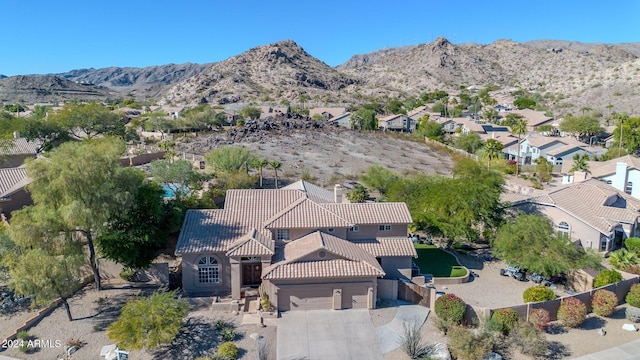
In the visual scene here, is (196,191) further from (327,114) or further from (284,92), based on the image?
(284,92)

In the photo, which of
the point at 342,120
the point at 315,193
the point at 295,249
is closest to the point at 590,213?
the point at 315,193

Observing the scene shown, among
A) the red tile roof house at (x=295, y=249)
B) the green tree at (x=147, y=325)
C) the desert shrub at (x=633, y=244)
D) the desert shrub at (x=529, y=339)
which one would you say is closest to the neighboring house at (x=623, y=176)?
the desert shrub at (x=633, y=244)

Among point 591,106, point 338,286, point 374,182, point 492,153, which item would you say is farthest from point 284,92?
point 338,286

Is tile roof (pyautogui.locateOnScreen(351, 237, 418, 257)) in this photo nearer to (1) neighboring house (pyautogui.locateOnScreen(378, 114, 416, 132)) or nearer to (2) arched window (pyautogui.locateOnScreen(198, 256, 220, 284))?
(2) arched window (pyautogui.locateOnScreen(198, 256, 220, 284))

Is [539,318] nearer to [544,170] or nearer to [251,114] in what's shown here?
[544,170]

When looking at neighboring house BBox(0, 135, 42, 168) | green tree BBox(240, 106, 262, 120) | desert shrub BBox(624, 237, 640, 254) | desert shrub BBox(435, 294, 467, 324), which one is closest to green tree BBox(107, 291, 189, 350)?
desert shrub BBox(435, 294, 467, 324)
